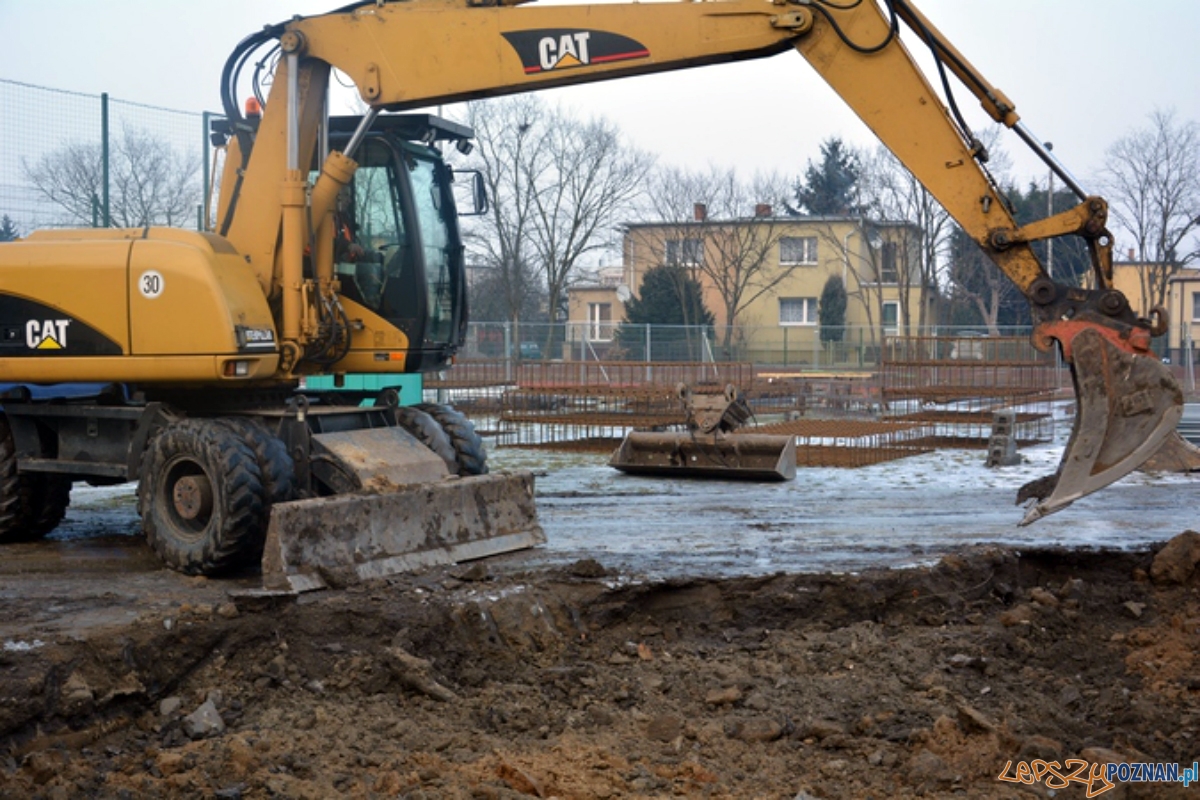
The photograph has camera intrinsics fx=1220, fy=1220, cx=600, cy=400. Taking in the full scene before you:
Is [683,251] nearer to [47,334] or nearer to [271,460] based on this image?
[47,334]

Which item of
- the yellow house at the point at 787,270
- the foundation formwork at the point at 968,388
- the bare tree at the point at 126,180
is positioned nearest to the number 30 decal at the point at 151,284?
the bare tree at the point at 126,180

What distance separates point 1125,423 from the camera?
6961 mm

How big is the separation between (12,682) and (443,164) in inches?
204

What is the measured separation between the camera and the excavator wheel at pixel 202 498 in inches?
317

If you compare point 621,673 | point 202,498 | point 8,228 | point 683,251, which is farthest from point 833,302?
point 621,673

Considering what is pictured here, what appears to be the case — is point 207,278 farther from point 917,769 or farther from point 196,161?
point 196,161

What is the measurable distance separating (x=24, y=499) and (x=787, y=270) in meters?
41.0

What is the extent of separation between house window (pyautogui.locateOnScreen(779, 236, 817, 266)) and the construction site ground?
41078 millimetres

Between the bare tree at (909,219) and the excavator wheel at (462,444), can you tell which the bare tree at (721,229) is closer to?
the bare tree at (909,219)

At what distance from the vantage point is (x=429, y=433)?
30.9 ft

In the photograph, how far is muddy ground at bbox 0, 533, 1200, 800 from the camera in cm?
498

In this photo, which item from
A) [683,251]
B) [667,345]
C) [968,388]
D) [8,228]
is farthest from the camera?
[683,251]

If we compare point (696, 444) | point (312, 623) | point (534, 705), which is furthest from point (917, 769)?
point (696, 444)

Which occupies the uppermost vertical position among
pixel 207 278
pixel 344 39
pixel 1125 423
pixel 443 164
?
pixel 344 39
